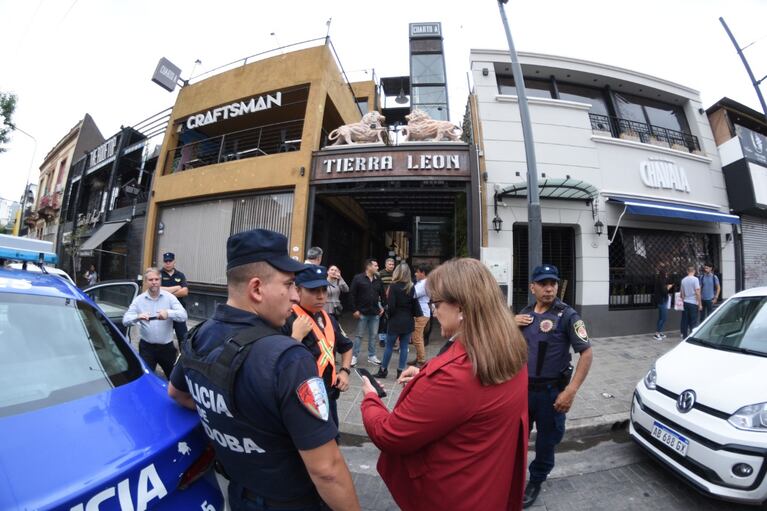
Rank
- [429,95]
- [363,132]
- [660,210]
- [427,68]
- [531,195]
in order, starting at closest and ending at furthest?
[531,195], [660,210], [363,132], [429,95], [427,68]

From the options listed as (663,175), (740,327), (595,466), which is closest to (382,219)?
(663,175)

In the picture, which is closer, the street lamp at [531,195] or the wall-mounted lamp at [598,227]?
the street lamp at [531,195]

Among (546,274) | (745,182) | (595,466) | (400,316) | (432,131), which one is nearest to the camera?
(546,274)

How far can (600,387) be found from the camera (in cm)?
473

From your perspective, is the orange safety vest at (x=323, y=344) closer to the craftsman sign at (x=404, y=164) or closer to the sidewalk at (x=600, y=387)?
the sidewalk at (x=600, y=387)

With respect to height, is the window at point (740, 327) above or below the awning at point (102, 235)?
below

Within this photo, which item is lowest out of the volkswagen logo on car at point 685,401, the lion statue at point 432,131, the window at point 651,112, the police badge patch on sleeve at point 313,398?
the volkswagen logo on car at point 685,401

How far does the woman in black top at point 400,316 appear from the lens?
5.07 metres

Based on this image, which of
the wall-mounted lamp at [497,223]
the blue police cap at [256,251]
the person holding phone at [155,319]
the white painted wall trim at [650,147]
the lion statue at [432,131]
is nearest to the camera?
the blue police cap at [256,251]

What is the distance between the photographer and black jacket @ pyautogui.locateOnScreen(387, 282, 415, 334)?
508cm

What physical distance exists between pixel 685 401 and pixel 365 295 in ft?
14.0

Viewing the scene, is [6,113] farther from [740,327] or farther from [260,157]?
[740,327]

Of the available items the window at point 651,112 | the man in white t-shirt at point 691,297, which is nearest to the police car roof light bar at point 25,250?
the man in white t-shirt at point 691,297

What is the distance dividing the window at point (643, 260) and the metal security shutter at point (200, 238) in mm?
11169
